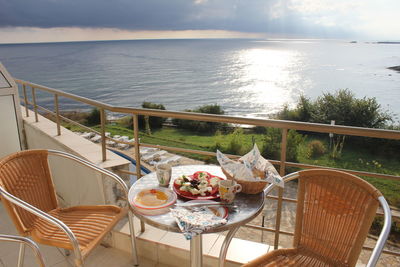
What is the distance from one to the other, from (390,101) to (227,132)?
19.3 m

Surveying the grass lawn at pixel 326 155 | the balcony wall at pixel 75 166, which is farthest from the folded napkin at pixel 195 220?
the grass lawn at pixel 326 155

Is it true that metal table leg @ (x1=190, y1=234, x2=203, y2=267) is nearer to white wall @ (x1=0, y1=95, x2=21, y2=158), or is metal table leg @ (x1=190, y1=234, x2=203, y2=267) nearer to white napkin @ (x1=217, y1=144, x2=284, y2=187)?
white napkin @ (x1=217, y1=144, x2=284, y2=187)

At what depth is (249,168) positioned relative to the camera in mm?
1324

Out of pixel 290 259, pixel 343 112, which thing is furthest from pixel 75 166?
pixel 343 112

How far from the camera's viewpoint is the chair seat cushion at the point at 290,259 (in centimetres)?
128

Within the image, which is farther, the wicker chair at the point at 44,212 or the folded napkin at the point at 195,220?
the wicker chair at the point at 44,212

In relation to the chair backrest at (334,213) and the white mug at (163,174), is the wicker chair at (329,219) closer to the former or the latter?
the chair backrest at (334,213)

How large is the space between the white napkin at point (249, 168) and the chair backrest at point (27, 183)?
1.05m

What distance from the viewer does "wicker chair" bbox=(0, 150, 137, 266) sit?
1401 millimetres

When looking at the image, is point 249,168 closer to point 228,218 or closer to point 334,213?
point 228,218

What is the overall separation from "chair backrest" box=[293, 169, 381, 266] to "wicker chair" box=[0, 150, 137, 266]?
2.87ft

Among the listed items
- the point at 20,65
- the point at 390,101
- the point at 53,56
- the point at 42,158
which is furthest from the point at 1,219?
the point at 53,56

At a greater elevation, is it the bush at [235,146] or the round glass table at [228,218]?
the round glass table at [228,218]

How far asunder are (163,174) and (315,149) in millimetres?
25406
